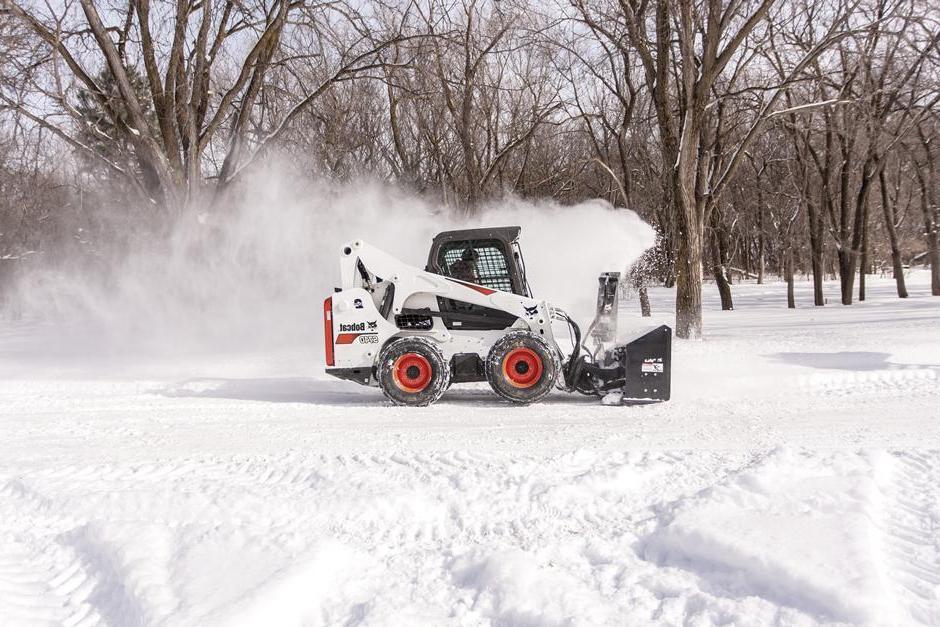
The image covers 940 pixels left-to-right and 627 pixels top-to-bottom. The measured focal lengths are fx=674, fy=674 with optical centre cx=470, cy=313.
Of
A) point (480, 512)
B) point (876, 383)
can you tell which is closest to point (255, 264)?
point (480, 512)

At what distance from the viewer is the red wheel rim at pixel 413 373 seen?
7934mm

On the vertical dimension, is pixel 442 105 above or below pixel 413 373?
above

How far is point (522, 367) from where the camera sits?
7.84 m

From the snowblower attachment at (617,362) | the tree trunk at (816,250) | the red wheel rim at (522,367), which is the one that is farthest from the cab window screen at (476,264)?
the tree trunk at (816,250)

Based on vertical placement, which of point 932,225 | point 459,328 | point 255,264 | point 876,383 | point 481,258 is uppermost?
point 932,225

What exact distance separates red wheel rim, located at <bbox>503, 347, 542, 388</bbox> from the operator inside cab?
3.40 feet

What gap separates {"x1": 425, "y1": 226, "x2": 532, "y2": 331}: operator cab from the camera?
805 cm

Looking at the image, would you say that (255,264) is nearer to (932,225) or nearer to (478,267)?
(478,267)

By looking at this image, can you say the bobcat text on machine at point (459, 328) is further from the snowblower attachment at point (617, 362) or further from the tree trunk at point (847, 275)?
the tree trunk at point (847, 275)

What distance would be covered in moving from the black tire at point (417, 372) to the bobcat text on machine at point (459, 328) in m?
0.01

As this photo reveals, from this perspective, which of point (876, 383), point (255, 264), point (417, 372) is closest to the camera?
point (417, 372)

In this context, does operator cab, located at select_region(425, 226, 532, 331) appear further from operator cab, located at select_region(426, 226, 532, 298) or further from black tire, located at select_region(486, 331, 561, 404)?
black tire, located at select_region(486, 331, 561, 404)

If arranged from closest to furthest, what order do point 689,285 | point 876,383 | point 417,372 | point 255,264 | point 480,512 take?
point 480,512, point 417,372, point 876,383, point 689,285, point 255,264

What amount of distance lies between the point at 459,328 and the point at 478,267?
772 millimetres
